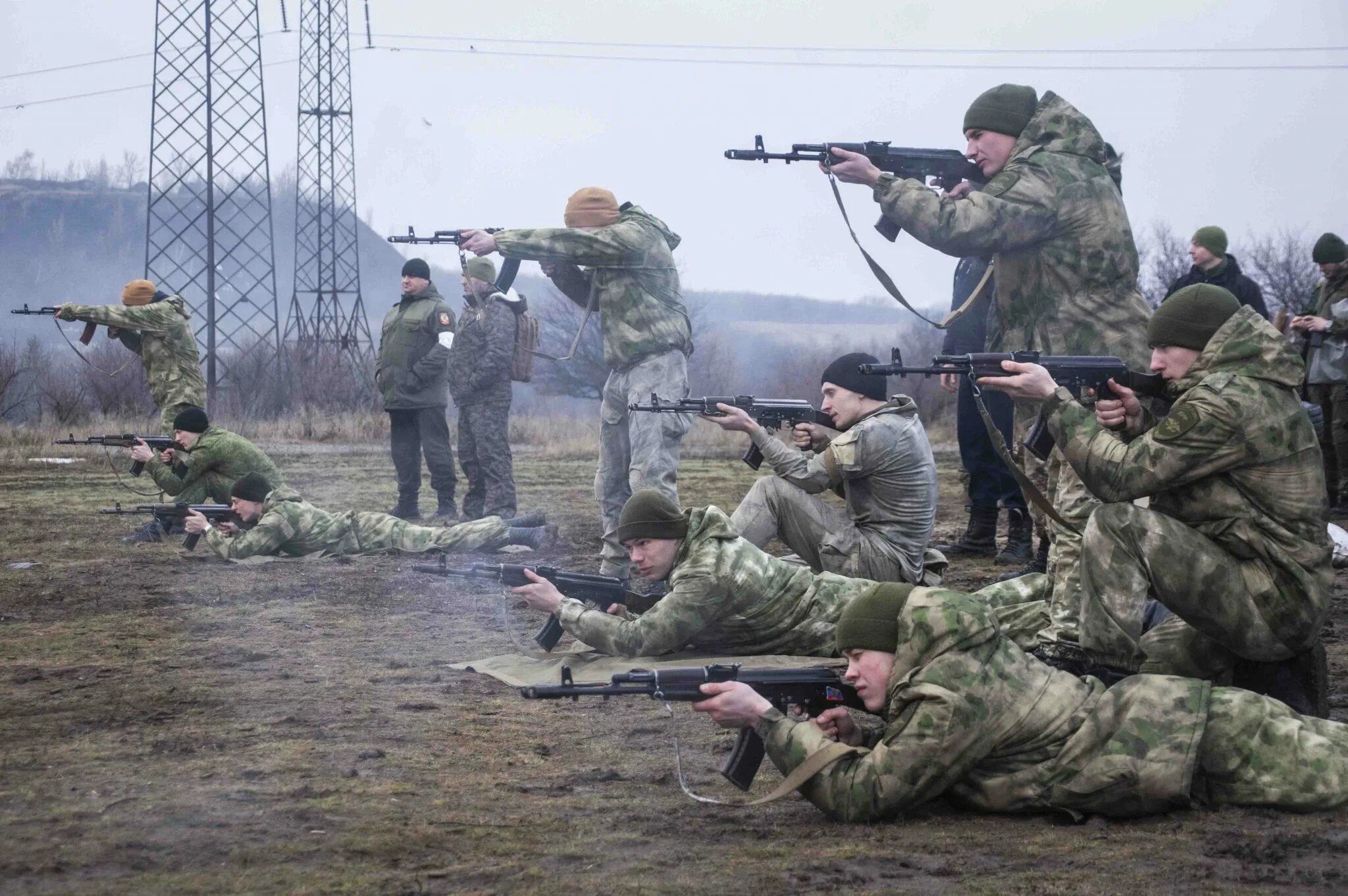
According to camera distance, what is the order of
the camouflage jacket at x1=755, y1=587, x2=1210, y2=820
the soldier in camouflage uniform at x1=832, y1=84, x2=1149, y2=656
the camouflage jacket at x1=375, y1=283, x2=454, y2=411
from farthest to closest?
the camouflage jacket at x1=375, y1=283, x2=454, y2=411 < the soldier in camouflage uniform at x1=832, y1=84, x2=1149, y2=656 < the camouflage jacket at x1=755, y1=587, x2=1210, y2=820

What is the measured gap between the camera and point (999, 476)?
9664 millimetres

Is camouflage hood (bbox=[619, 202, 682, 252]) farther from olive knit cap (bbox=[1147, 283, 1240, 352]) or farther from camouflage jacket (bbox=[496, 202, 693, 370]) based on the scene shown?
olive knit cap (bbox=[1147, 283, 1240, 352])

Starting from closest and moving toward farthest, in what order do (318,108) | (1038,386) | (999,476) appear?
1. (1038,386)
2. (999,476)
3. (318,108)

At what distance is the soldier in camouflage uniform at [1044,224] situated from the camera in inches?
251

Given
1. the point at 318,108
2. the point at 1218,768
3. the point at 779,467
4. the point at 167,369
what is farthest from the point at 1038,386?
the point at 318,108

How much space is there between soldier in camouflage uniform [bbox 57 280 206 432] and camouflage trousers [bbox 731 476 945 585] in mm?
6615

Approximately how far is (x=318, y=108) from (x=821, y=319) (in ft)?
168

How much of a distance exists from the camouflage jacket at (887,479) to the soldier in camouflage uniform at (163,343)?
7.02 metres

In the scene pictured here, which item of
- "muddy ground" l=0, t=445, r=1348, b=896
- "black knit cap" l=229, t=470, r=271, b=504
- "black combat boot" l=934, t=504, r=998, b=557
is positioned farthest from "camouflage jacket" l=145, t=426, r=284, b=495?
"black combat boot" l=934, t=504, r=998, b=557

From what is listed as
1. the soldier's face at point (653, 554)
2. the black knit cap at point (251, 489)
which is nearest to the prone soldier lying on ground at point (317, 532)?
the black knit cap at point (251, 489)

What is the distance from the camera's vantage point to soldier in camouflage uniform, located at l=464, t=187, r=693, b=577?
846cm

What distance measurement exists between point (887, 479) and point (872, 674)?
2.76 meters

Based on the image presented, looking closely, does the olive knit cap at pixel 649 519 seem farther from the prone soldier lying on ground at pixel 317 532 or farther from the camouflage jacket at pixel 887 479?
the prone soldier lying on ground at pixel 317 532

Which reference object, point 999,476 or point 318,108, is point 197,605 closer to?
point 999,476
